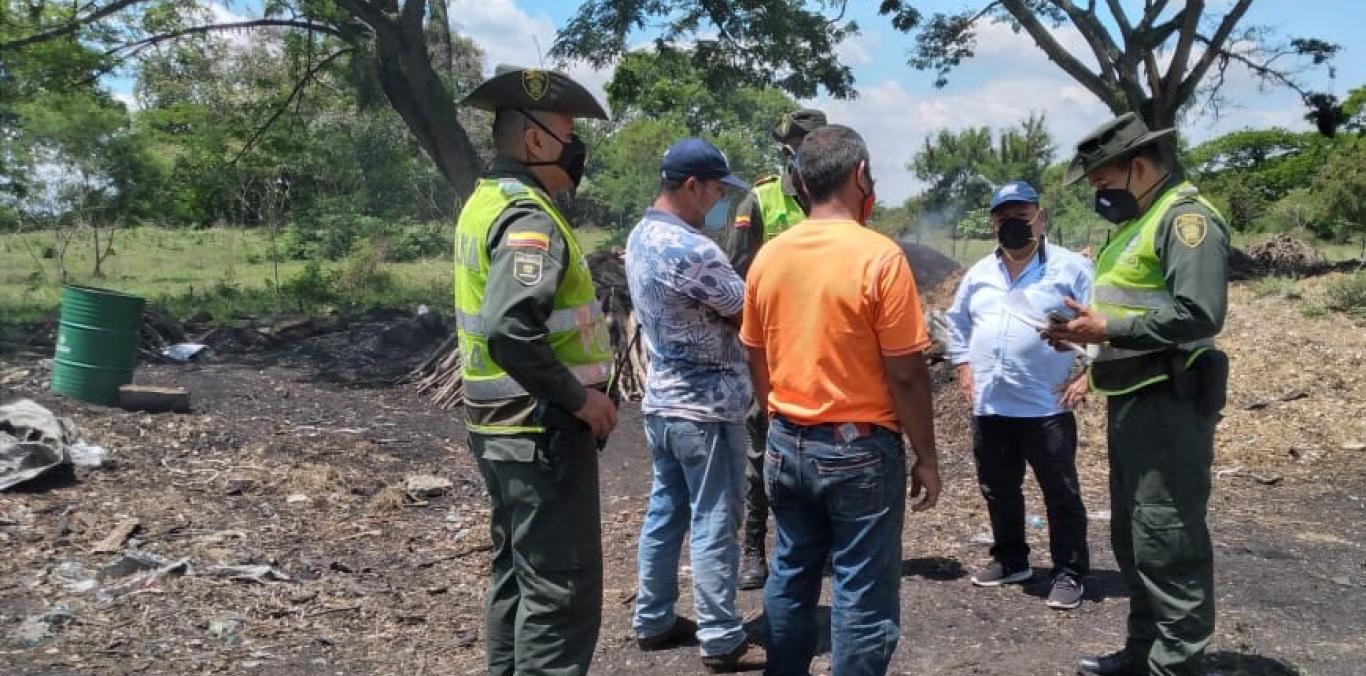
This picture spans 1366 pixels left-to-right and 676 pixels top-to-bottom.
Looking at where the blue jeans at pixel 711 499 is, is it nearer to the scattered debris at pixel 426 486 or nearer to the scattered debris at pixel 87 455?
the scattered debris at pixel 426 486

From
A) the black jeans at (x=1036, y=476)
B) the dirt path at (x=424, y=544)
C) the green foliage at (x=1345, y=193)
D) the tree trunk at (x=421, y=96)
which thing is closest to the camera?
the dirt path at (x=424, y=544)

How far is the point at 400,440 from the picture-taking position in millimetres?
8711

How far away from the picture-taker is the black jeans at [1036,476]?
15.6 feet

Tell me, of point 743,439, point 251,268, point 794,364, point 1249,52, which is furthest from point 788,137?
point 251,268

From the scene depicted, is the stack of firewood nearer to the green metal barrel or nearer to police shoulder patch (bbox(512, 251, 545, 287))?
the green metal barrel

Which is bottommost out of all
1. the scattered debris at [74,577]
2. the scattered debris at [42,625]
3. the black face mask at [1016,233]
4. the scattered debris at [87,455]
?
the scattered debris at [42,625]

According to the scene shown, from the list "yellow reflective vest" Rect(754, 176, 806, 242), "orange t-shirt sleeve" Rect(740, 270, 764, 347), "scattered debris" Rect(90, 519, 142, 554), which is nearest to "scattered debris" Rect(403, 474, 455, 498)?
"scattered debris" Rect(90, 519, 142, 554)

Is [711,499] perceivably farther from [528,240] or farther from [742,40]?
[742,40]

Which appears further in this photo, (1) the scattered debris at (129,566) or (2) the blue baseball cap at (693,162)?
(1) the scattered debris at (129,566)

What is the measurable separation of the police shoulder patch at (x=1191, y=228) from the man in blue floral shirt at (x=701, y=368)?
4.68 ft

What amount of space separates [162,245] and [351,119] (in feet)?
19.5

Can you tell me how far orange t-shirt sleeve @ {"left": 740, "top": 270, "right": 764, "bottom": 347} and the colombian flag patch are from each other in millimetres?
672

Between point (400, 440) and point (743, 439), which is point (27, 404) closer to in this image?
point (400, 440)

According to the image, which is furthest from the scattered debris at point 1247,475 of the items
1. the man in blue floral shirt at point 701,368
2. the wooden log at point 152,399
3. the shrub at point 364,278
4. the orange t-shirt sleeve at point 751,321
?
the shrub at point 364,278
